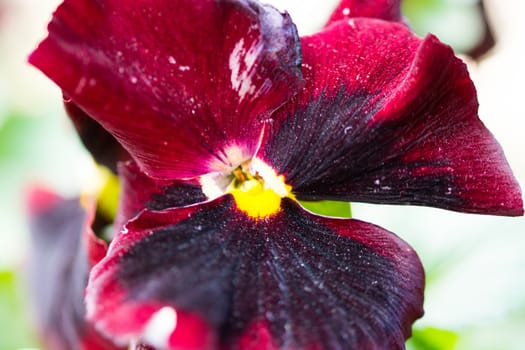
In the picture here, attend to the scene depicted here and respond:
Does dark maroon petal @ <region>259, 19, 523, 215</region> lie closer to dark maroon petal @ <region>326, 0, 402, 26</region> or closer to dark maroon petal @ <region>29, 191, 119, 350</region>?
dark maroon petal @ <region>326, 0, 402, 26</region>

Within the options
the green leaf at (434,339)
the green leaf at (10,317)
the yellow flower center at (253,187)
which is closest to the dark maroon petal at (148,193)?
the yellow flower center at (253,187)

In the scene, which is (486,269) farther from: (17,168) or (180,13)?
(17,168)

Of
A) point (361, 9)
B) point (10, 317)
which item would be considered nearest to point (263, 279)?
point (361, 9)

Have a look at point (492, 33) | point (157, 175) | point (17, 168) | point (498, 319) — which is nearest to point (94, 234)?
point (157, 175)

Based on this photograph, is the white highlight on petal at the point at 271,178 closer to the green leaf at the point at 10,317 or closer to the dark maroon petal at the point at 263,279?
the dark maroon petal at the point at 263,279

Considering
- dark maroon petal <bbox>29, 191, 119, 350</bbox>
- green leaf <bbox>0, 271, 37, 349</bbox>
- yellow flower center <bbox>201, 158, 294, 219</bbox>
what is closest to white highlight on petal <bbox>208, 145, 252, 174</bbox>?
yellow flower center <bbox>201, 158, 294, 219</bbox>

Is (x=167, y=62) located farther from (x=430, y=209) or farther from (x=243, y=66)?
(x=430, y=209)
